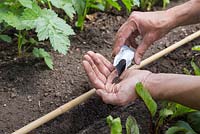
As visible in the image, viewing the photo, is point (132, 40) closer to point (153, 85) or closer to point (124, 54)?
point (124, 54)

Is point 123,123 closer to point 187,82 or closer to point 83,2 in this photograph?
point 187,82

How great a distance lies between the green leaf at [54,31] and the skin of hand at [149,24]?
0.22 m

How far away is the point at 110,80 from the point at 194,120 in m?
0.39

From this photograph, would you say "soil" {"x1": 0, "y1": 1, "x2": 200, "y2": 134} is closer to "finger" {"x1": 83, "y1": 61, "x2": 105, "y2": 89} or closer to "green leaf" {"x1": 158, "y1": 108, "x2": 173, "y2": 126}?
"green leaf" {"x1": 158, "y1": 108, "x2": 173, "y2": 126}

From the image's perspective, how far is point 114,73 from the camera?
A: 6.70 ft

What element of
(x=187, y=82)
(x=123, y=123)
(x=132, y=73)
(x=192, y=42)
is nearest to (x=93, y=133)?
(x=123, y=123)

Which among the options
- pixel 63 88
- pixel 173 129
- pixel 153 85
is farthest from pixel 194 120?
pixel 63 88

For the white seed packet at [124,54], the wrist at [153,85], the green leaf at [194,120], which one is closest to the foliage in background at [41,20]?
the white seed packet at [124,54]

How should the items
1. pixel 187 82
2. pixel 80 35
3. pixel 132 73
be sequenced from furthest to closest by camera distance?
1. pixel 80 35
2. pixel 132 73
3. pixel 187 82

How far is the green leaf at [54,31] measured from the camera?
200 cm

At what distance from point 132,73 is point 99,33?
697 millimetres

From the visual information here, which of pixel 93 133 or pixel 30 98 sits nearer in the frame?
pixel 93 133

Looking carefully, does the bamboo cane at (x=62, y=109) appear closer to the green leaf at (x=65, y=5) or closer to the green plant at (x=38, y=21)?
the green plant at (x=38, y=21)

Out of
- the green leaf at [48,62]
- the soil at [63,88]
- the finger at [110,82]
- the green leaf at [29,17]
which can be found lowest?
the soil at [63,88]
